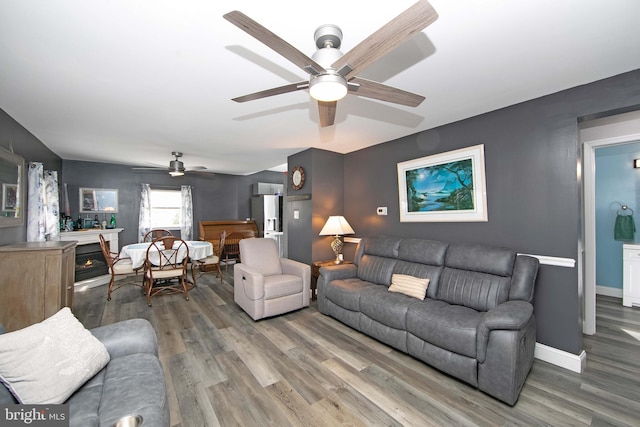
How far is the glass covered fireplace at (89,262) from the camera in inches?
188

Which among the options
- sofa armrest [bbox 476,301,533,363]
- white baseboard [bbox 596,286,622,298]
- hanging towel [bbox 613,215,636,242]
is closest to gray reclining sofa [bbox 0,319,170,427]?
sofa armrest [bbox 476,301,533,363]

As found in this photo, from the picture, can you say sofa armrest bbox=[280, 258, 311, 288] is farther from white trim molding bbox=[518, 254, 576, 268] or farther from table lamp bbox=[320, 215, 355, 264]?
white trim molding bbox=[518, 254, 576, 268]

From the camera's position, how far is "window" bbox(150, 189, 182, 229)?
20.8 ft

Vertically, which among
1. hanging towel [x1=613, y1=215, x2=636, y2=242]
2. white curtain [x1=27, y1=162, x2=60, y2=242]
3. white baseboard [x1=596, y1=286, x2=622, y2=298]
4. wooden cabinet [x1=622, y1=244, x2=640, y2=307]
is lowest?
white baseboard [x1=596, y1=286, x2=622, y2=298]

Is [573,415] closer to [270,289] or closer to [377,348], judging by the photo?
[377,348]

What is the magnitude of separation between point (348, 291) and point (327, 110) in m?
2.06

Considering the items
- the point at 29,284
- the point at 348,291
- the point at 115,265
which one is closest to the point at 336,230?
the point at 348,291

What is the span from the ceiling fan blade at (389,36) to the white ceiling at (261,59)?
331 mm

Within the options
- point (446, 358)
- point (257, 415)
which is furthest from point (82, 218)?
point (446, 358)

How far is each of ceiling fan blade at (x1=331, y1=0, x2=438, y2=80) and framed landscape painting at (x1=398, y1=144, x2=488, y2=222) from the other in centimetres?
220

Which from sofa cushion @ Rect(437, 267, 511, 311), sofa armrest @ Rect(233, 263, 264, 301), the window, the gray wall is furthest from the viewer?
the window

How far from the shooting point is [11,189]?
9.50 feet

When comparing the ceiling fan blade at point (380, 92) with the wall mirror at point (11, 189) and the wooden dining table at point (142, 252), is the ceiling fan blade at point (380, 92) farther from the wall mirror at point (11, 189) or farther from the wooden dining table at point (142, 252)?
the wooden dining table at point (142, 252)

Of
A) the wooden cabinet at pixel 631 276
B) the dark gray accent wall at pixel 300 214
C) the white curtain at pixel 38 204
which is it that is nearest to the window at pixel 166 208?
the white curtain at pixel 38 204
